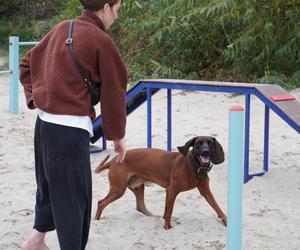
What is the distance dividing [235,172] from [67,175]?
0.72 m

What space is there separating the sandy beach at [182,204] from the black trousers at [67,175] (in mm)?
906

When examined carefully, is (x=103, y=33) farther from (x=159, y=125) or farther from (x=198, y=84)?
(x=159, y=125)

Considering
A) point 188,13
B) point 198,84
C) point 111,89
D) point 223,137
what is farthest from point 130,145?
point 188,13

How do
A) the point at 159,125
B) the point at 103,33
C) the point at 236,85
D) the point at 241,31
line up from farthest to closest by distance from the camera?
the point at 241,31, the point at 159,125, the point at 236,85, the point at 103,33

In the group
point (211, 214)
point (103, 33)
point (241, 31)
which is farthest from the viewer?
point (241, 31)

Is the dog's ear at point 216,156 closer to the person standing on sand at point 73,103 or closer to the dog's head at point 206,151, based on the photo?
the dog's head at point 206,151

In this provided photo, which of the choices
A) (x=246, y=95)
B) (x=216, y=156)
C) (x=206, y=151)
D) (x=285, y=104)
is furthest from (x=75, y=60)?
(x=246, y=95)

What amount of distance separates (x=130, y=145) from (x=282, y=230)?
283 cm

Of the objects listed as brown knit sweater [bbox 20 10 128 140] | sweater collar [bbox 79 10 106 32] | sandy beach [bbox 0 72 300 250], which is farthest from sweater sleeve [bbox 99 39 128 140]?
sandy beach [bbox 0 72 300 250]

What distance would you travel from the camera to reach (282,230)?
4078mm

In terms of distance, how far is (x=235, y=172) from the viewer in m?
2.64

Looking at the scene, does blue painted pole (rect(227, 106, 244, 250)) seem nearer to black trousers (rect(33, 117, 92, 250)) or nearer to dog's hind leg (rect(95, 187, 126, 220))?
black trousers (rect(33, 117, 92, 250))

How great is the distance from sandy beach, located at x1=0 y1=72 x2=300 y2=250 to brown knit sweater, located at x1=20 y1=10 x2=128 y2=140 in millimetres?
1266

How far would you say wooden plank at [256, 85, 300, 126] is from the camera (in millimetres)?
4564
